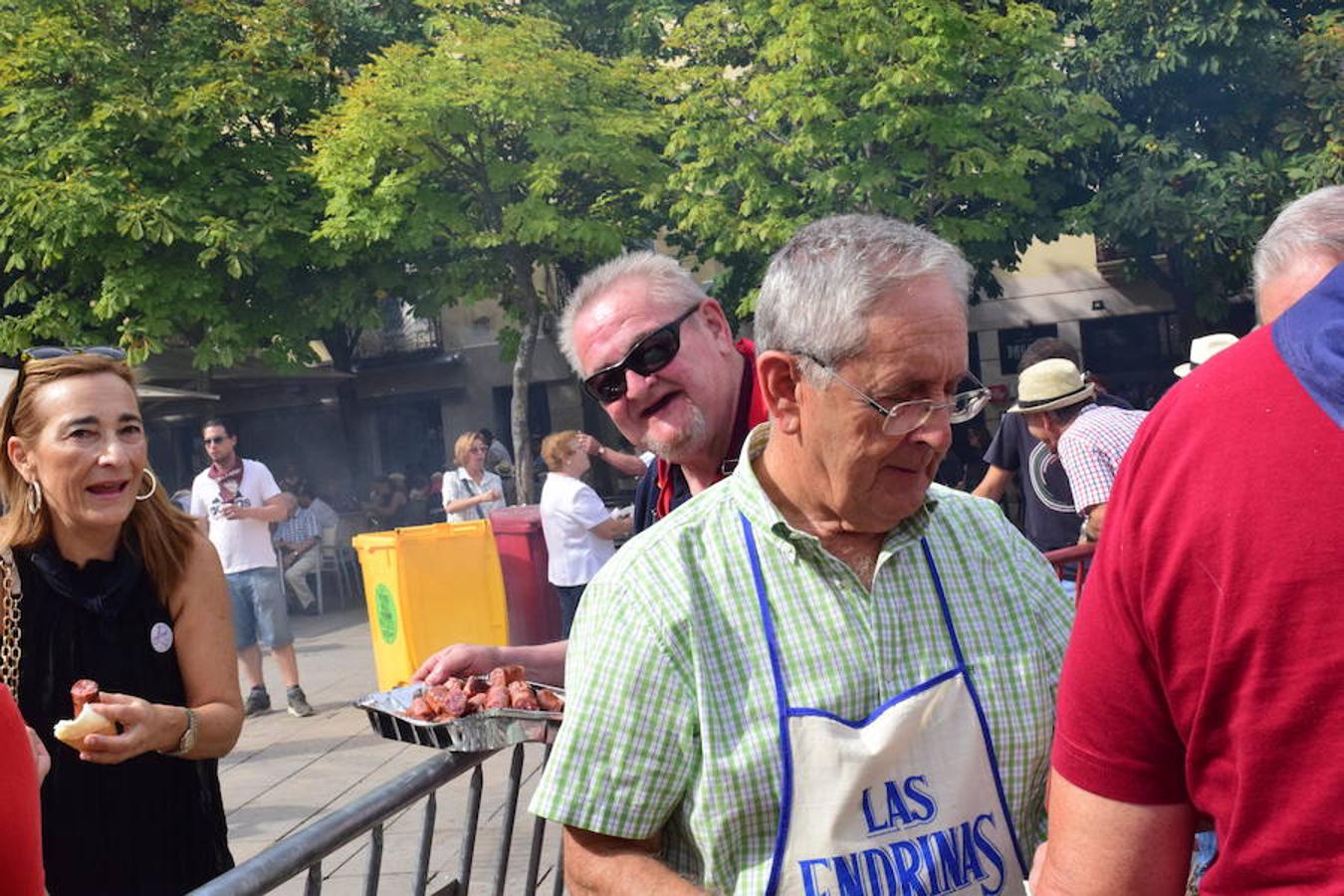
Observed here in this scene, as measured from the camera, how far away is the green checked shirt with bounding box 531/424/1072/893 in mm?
1894

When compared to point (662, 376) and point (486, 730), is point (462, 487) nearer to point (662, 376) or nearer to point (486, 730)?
point (662, 376)

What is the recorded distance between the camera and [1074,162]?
67.7ft

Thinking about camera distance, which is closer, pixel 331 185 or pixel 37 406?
pixel 37 406

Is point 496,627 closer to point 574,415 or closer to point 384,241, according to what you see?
point 384,241

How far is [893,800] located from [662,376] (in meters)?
1.37

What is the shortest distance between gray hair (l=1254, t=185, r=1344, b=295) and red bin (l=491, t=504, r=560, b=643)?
9173 millimetres

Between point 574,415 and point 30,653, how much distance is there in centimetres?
2743

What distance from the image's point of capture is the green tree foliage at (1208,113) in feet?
63.8

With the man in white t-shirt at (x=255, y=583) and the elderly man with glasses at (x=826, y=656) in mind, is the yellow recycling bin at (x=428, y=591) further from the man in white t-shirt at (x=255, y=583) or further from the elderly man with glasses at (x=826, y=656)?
the elderly man with glasses at (x=826, y=656)

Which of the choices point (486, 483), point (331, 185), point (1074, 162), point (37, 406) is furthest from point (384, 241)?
point (37, 406)

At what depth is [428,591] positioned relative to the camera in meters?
10.3

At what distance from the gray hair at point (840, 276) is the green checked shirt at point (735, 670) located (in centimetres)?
23

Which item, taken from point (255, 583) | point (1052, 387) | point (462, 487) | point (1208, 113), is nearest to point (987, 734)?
point (1052, 387)

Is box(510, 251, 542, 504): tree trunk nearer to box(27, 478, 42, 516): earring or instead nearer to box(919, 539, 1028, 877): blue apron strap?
box(27, 478, 42, 516): earring
